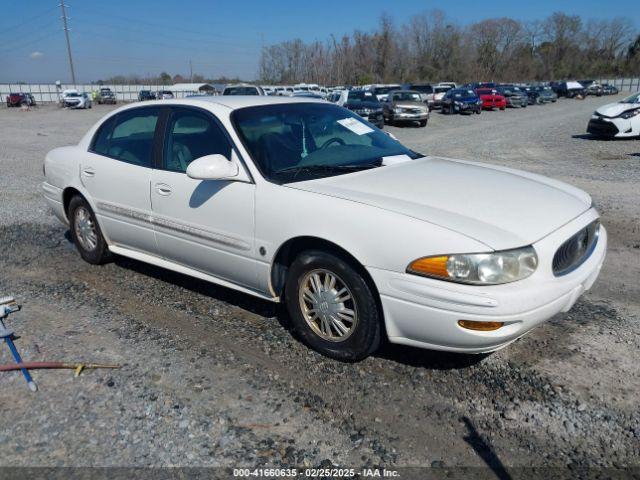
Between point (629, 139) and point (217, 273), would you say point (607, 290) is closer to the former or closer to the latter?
point (217, 273)

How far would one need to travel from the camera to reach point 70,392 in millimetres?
3088

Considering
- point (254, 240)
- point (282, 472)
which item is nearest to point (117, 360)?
point (254, 240)

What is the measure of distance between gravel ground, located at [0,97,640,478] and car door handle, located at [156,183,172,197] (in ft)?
2.94

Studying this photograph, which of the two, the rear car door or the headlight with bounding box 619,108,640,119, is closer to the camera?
the rear car door

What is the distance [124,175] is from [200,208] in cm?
101

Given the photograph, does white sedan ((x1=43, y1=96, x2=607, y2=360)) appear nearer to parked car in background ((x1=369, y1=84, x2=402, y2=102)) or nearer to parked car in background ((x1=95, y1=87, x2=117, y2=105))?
parked car in background ((x1=369, y1=84, x2=402, y2=102))

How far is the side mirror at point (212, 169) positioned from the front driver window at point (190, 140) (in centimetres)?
26

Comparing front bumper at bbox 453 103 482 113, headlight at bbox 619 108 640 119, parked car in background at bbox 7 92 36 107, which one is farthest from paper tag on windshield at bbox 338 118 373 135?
parked car in background at bbox 7 92 36 107

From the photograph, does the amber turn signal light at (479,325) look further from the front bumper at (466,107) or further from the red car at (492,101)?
the red car at (492,101)

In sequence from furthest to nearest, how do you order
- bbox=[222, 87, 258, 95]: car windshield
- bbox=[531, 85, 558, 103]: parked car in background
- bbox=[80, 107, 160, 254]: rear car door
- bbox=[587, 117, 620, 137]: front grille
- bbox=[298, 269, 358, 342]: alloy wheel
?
1. bbox=[531, 85, 558, 103]: parked car in background
2. bbox=[222, 87, 258, 95]: car windshield
3. bbox=[587, 117, 620, 137]: front grille
4. bbox=[80, 107, 160, 254]: rear car door
5. bbox=[298, 269, 358, 342]: alloy wheel

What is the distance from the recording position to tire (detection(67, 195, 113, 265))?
501 cm

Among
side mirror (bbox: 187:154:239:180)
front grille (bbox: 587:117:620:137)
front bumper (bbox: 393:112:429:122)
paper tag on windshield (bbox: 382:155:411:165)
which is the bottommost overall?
front bumper (bbox: 393:112:429:122)

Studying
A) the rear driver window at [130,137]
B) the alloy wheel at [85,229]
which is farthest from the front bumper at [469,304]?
the alloy wheel at [85,229]

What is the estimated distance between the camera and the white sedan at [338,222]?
9.24 ft
